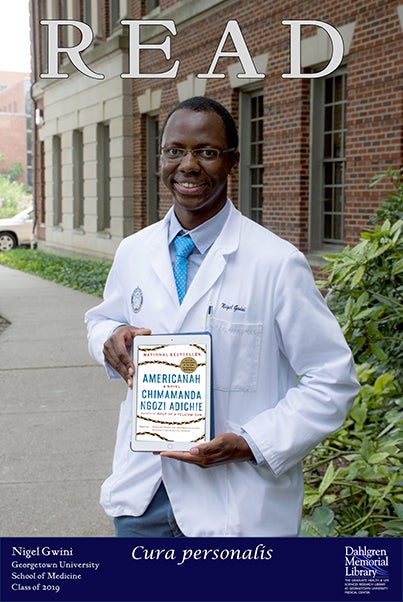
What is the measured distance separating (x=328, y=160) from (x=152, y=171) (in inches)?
303

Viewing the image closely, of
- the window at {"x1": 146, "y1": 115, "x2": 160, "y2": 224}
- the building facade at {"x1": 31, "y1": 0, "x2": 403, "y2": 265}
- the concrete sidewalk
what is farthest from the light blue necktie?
the window at {"x1": 146, "y1": 115, "x2": 160, "y2": 224}

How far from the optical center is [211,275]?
7.68 ft

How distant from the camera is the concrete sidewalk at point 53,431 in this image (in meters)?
5.18

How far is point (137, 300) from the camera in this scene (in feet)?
8.11

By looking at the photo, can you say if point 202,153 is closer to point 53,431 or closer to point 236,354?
point 236,354

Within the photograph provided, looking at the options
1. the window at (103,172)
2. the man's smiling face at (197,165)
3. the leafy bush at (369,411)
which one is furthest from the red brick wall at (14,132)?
the man's smiling face at (197,165)

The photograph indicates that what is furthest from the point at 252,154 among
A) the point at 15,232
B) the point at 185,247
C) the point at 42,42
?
the point at 15,232

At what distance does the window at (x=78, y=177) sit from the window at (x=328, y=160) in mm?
12692

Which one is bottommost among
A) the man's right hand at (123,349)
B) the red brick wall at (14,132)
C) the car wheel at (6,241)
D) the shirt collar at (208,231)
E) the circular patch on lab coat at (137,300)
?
the car wheel at (6,241)

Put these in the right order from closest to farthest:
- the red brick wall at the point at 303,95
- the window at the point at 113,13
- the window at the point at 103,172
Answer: the red brick wall at the point at 303,95 < the window at the point at 113,13 < the window at the point at 103,172

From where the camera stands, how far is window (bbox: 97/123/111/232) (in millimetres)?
21438

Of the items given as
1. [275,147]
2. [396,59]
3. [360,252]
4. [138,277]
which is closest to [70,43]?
[275,147]

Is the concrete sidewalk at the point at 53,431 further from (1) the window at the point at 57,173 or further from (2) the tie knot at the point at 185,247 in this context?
(1) the window at the point at 57,173

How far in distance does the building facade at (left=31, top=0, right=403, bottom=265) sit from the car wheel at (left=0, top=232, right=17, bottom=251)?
8.09 meters
